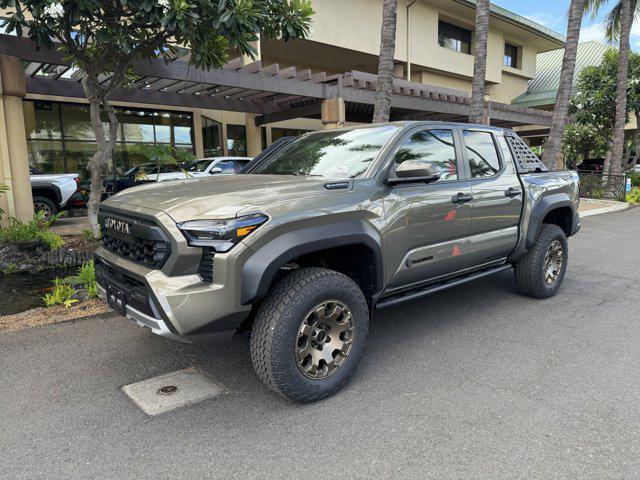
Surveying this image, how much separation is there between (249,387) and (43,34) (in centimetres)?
631

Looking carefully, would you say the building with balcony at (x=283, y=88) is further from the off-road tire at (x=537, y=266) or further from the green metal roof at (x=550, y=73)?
the off-road tire at (x=537, y=266)

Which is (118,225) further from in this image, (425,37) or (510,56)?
(510,56)

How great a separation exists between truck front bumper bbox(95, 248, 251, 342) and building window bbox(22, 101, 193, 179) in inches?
468

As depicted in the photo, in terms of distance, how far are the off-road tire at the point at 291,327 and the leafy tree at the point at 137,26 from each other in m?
4.46

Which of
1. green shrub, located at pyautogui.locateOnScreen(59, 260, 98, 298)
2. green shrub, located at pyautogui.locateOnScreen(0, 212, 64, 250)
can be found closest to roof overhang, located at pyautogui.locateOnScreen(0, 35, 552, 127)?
green shrub, located at pyautogui.locateOnScreen(0, 212, 64, 250)

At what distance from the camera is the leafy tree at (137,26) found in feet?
19.8

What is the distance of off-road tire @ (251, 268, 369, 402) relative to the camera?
290 cm

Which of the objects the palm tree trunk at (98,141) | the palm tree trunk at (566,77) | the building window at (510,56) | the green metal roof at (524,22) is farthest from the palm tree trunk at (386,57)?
A: the building window at (510,56)

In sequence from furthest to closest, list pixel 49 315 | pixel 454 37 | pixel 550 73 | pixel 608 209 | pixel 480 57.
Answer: pixel 550 73
pixel 454 37
pixel 608 209
pixel 480 57
pixel 49 315

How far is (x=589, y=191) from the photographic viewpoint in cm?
1834

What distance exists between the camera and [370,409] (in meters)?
3.06

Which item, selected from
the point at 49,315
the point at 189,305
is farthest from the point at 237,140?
the point at 189,305

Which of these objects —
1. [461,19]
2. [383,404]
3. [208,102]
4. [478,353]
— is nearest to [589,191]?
[461,19]

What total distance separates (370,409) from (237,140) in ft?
59.8
